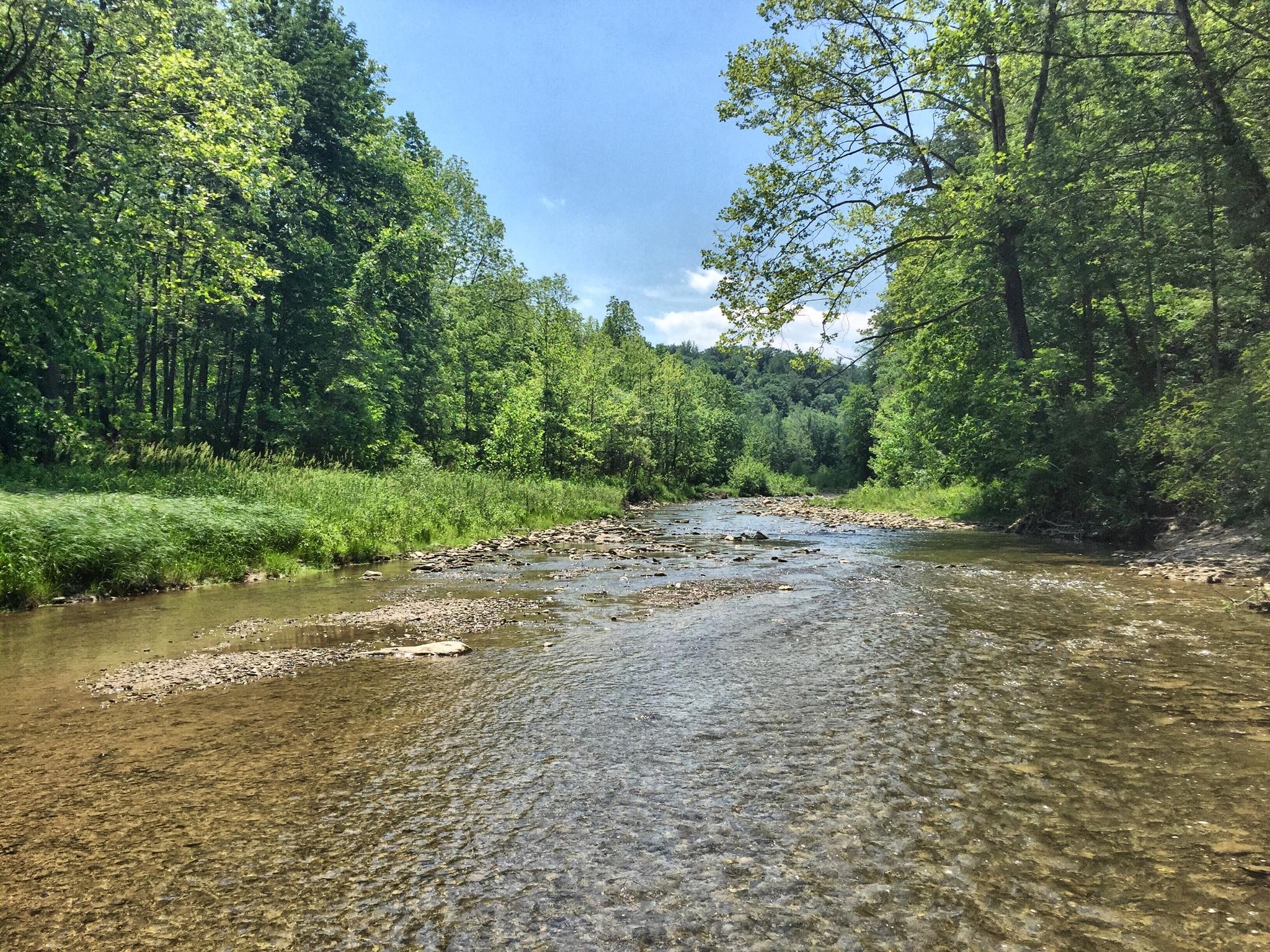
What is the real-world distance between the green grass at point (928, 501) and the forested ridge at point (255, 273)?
1245 cm

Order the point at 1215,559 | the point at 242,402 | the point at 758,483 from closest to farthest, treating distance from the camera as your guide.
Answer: the point at 1215,559 < the point at 242,402 < the point at 758,483

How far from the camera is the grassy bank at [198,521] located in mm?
11148

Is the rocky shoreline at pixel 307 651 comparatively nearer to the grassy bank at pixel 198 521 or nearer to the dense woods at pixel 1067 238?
the grassy bank at pixel 198 521

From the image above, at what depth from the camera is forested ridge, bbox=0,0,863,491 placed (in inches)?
661

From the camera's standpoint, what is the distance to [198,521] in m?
13.8

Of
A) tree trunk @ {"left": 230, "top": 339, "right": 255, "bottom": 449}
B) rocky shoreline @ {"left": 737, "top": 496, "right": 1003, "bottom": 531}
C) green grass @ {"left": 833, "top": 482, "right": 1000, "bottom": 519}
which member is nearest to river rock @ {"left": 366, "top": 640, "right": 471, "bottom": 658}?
rocky shoreline @ {"left": 737, "top": 496, "right": 1003, "bottom": 531}

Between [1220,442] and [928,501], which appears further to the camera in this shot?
[928,501]

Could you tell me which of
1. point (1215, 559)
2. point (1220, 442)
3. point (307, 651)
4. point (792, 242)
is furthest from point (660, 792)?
point (792, 242)

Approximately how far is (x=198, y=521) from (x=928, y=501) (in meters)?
33.7

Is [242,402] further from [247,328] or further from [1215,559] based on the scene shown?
[1215,559]

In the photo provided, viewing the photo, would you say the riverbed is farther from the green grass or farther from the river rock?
the green grass

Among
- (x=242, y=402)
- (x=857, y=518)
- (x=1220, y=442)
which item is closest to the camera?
(x=1220, y=442)

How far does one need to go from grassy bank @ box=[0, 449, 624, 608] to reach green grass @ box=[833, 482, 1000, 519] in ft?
68.8

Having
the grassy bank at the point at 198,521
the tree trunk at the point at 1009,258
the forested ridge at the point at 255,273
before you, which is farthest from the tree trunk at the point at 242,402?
the tree trunk at the point at 1009,258
